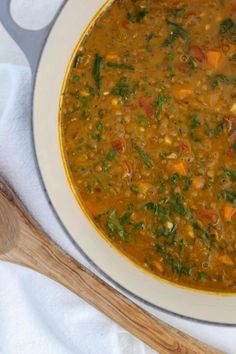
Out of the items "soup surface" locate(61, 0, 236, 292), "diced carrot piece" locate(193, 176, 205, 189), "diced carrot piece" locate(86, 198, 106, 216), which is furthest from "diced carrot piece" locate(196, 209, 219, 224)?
"diced carrot piece" locate(86, 198, 106, 216)

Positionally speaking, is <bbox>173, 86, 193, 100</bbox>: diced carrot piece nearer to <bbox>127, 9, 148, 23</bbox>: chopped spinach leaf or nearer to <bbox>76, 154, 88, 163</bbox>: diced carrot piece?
<bbox>127, 9, 148, 23</bbox>: chopped spinach leaf

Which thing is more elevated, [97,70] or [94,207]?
[97,70]

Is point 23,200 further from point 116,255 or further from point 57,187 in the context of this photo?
point 116,255

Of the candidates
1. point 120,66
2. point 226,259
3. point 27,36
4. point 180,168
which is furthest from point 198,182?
point 27,36

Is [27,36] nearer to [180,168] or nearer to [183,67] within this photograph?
[183,67]

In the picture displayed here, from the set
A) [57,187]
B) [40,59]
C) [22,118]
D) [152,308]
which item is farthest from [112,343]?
[40,59]

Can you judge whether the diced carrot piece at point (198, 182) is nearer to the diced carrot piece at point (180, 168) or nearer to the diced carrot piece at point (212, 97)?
the diced carrot piece at point (180, 168)

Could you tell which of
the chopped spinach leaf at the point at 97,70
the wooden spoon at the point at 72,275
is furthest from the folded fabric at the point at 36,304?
the chopped spinach leaf at the point at 97,70
